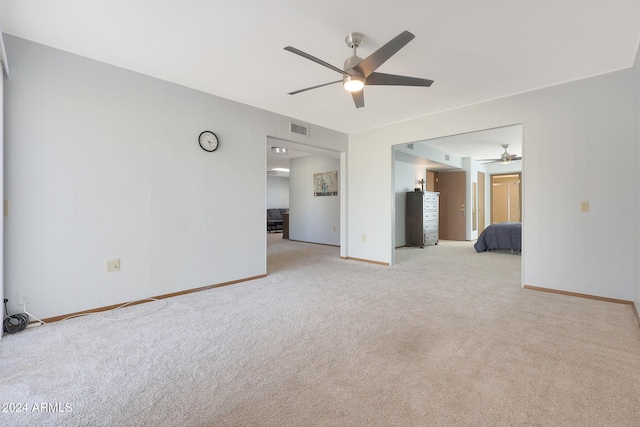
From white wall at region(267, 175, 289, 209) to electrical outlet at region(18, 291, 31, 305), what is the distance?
31.2ft

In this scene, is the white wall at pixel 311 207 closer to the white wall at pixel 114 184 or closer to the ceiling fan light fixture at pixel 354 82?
the white wall at pixel 114 184

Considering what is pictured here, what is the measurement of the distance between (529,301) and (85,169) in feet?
14.7

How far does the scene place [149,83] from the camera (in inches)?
120

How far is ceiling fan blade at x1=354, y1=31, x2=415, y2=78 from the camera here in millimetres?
1954

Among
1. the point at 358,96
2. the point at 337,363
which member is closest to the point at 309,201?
the point at 358,96

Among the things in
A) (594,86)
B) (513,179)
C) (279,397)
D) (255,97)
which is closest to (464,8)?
(594,86)

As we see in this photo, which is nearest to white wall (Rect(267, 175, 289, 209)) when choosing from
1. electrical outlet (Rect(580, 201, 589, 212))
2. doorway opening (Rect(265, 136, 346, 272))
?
doorway opening (Rect(265, 136, 346, 272))

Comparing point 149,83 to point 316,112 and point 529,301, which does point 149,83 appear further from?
point 529,301

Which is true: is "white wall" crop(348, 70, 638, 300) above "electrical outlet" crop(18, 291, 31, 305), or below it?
above

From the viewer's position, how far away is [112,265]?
283cm

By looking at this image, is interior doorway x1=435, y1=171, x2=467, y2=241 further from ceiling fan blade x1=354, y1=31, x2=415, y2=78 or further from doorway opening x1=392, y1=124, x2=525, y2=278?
ceiling fan blade x1=354, y1=31, x2=415, y2=78

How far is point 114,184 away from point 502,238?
6.62 m

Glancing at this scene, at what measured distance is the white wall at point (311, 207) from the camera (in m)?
7.28

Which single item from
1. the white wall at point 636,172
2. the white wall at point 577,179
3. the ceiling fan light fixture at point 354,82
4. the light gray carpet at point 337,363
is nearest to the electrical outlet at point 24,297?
the light gray carpet at point 337,363
